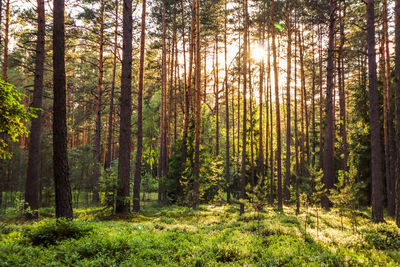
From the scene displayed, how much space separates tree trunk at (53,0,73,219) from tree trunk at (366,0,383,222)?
38.6 ft

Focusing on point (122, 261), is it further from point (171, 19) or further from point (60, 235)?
point (171, 19)

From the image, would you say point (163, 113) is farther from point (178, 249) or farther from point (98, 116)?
point (178, 249)

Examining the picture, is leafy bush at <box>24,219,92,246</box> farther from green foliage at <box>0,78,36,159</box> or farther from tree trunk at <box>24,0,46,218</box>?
tree trunk at <box>24,0,46,218</box>

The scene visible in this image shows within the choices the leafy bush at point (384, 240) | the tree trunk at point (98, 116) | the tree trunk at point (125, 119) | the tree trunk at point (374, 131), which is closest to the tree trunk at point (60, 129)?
the tree trunk at point (125, 119)

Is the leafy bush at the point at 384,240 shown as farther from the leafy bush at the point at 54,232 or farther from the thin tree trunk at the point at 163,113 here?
the thin tree trunk at the point at 163,113

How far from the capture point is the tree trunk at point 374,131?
1080 centimetres

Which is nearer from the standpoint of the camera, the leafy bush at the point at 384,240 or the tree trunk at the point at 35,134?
the leafy bush at the point at 384,240

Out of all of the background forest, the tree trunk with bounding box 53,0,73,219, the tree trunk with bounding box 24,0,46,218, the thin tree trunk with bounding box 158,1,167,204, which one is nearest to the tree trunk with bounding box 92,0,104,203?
the background forest

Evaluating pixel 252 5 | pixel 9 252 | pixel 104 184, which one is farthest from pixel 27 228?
pixel 252 5

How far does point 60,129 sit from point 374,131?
470 inches

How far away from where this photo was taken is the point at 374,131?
35.6 feet

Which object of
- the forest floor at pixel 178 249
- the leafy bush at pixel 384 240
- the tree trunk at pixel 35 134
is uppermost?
the tree trunk at pixel 35 134

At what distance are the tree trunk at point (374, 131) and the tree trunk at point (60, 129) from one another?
1178 cm

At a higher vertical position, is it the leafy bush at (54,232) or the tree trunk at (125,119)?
the tree trunk at (125,119)
